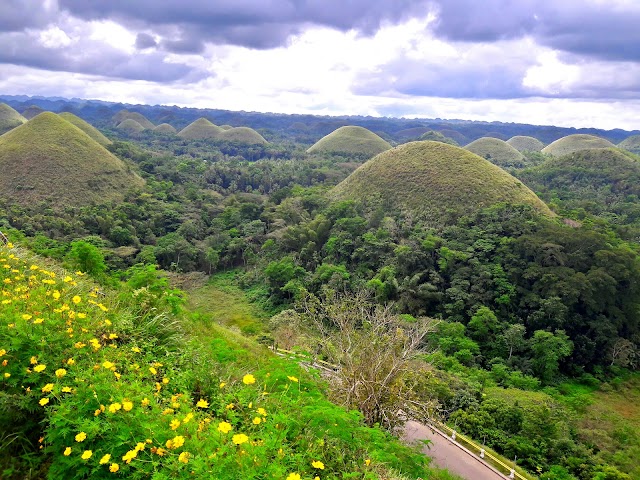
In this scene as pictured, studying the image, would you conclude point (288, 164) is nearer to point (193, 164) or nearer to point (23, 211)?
point (193, 164)

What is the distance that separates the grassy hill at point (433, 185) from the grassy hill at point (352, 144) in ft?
146

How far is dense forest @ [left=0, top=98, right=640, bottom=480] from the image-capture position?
13011mm

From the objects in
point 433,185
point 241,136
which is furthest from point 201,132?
point 433,185

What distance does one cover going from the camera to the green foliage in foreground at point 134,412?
8.68 feet

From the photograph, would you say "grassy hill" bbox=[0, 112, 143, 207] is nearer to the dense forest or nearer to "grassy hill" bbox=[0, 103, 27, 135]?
the dense forest

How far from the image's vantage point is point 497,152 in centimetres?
9444

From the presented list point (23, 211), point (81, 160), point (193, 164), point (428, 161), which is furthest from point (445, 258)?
point (193, 164)

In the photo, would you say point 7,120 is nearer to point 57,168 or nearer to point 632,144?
point 57,168

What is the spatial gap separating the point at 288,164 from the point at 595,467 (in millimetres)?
59215

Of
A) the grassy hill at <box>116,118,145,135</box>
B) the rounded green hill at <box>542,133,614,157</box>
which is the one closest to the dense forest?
the rounded green hill at <box>542,133,614,157</box>

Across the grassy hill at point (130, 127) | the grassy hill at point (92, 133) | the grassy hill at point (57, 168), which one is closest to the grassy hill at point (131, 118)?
the grassy hill at point (130, 127)

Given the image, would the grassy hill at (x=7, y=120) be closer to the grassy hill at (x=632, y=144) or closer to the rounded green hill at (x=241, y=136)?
the rounded green hill at (x=241, y=136)

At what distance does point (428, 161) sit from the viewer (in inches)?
1554

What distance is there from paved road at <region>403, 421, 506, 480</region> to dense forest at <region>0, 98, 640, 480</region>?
4.29ft
